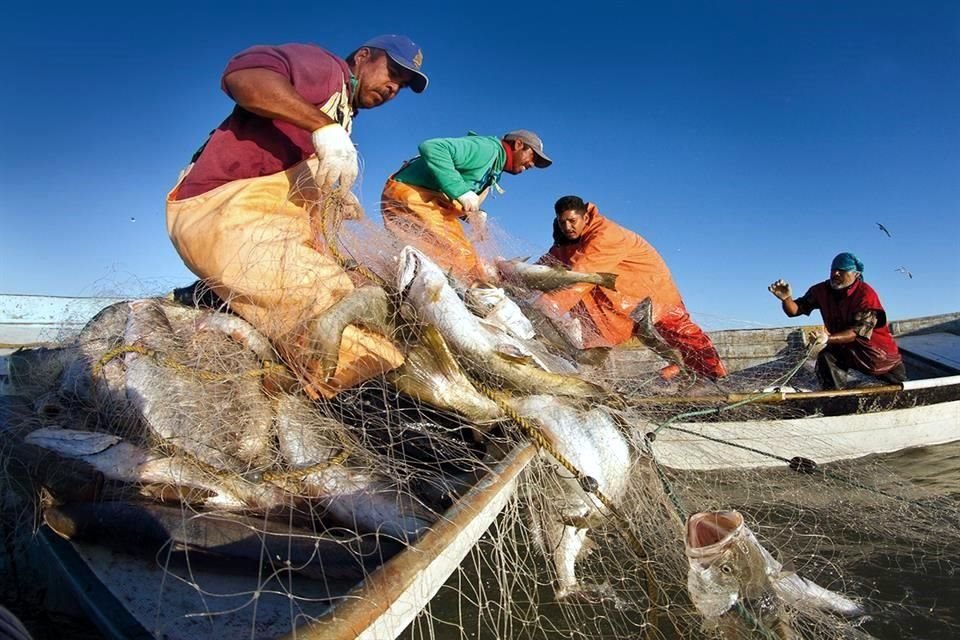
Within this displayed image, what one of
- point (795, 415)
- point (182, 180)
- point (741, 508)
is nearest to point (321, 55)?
point (182, 180)

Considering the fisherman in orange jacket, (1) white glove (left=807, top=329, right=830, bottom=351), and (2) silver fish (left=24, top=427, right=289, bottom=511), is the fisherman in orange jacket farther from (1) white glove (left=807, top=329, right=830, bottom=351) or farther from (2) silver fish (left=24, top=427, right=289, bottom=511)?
(2) silver fish (left=24, top=427, right=289, bottom=511)

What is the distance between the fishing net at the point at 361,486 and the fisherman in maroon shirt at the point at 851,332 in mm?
3897

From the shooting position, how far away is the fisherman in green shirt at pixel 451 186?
463 centimetres

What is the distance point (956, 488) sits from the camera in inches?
219

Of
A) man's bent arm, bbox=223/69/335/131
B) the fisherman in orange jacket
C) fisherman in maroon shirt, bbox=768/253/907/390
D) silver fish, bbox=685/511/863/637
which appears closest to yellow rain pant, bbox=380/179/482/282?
man's bent arm, bbox=223/69/335/131

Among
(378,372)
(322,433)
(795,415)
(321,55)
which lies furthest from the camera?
(795,415)

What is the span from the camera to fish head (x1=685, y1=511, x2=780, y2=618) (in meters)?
2.29

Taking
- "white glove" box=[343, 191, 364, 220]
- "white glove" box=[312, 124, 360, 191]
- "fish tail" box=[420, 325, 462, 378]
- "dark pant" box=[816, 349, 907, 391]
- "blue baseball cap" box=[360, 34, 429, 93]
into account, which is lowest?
"dark pant" box=[816, 349, 907, 391]

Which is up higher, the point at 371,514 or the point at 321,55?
the point at 321,55

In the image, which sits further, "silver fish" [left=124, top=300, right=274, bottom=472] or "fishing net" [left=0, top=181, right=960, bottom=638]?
"silver fish" [left=124, top=300, right=274, bottom=472]

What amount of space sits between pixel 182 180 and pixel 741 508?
12.7ft

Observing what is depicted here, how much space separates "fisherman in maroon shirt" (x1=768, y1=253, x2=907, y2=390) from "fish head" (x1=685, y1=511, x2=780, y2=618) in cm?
524

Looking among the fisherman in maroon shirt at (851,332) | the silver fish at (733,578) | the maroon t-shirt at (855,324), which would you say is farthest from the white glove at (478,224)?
the maroon t-shirt at (855,324)

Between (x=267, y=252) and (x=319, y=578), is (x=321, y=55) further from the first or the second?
(x=319, y=578)
